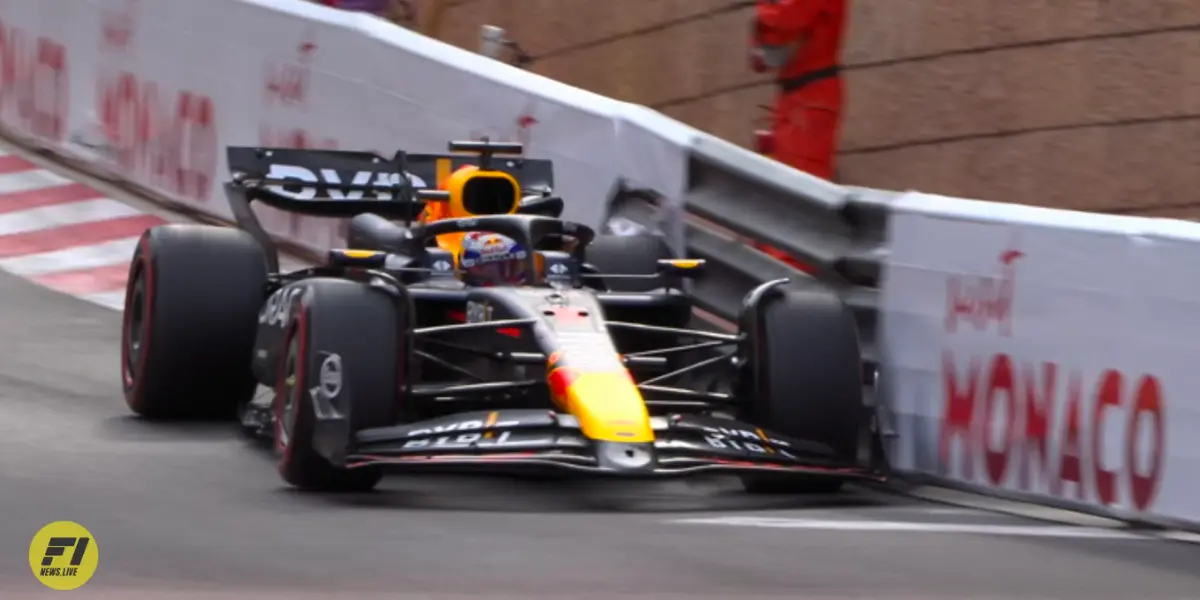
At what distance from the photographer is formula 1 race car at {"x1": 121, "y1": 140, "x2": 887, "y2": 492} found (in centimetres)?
736

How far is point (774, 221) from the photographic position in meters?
9.55

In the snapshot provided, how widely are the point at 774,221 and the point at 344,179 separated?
194 centimetres

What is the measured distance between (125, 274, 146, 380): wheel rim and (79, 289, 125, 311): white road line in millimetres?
2751

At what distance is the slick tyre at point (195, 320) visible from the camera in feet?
29.8

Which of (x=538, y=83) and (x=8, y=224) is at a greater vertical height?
(x=538, y=83)

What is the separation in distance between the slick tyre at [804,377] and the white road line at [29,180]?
337 inches

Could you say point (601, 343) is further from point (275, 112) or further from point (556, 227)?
point (275, 112)

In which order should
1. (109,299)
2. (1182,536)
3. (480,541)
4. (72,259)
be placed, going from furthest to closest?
(72,259) < (109,299) < (1182,536) < (480,541)

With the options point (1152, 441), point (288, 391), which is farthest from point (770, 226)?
point (1152, 441)

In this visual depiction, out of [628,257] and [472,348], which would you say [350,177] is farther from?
[472,348]

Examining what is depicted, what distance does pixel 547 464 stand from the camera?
23.3 feet

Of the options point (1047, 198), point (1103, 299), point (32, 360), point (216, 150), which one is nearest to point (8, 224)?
point (216, 150)

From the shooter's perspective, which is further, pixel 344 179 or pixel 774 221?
pixel 344 179

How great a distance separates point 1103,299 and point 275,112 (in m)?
7.55
